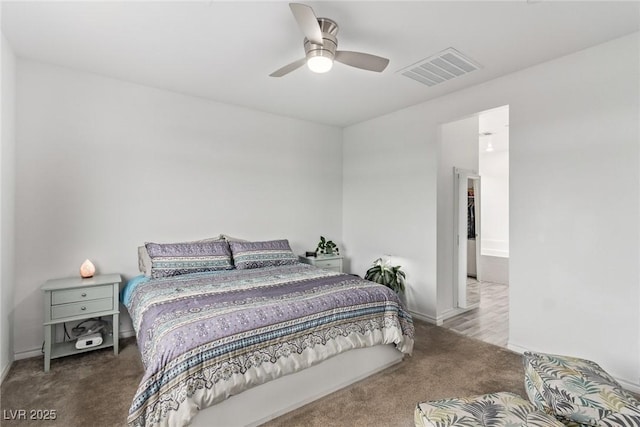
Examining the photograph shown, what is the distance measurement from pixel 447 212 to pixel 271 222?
7.84 feet

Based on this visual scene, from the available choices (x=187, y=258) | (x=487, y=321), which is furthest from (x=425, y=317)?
(x=187, y=258)

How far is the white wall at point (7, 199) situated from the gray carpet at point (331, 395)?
0.30 m

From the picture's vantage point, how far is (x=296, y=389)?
7.03 ft

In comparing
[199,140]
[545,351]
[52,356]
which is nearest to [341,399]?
[545,351]

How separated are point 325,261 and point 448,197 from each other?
6.19ft

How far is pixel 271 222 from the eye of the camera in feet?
14.5

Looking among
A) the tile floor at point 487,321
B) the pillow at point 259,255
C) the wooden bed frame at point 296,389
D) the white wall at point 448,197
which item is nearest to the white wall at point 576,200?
the tile floor at point 487,321

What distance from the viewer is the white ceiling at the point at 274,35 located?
212cm

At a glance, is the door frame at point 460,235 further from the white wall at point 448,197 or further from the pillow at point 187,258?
the pillow at point 187,258

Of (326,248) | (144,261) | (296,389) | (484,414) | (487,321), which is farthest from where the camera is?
(326,248)

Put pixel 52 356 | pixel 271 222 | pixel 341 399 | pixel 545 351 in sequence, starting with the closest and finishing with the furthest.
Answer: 1. pixel 341 399
2. pixel 52 356
3. pixel 545 351
4. pixel 271 222

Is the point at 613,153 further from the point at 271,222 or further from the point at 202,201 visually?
the point at 202,201

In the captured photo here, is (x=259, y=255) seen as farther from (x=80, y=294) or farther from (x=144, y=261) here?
(x=80, y=294)

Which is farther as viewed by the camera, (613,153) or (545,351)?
(545,351)
